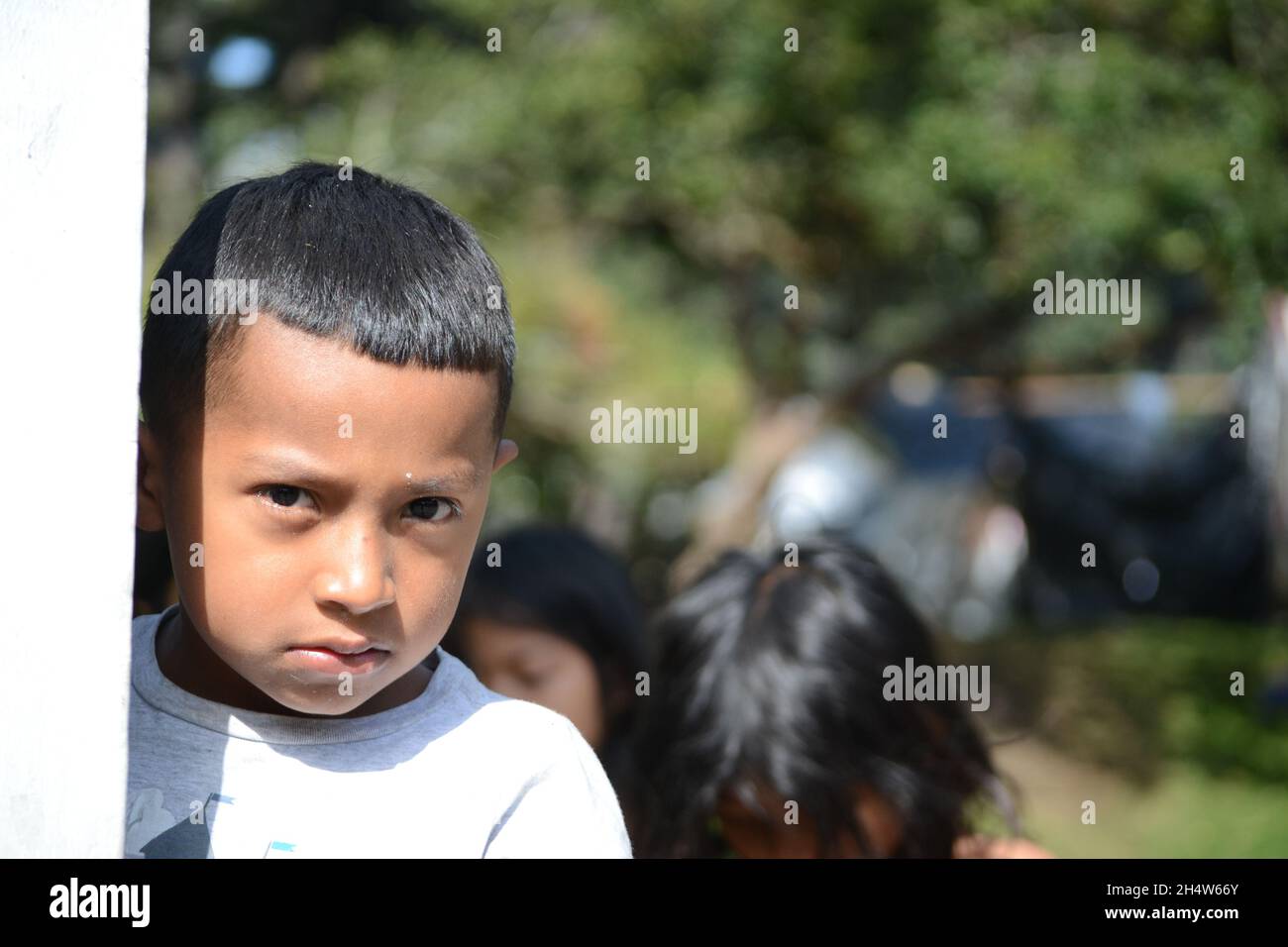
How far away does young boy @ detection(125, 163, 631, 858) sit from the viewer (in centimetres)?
110

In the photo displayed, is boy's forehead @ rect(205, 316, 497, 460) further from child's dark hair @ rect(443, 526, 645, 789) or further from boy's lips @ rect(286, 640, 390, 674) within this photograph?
child's dark hair @ rect(443, 526, 645, 789)

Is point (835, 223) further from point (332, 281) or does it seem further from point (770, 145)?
point (332, 281)

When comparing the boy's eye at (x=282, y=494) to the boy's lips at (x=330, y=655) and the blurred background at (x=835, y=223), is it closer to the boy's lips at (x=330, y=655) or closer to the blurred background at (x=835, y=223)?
the boy's lips at (x=330, y=655)

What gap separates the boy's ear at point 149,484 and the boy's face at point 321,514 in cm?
3

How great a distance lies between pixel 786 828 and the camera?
2.25 meters

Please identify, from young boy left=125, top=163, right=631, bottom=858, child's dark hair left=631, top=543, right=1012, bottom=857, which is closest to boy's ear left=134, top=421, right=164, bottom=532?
young boy left=125, top=163, right=631, bottom=858

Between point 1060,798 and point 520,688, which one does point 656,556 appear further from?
point 520,688

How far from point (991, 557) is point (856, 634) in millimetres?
9197

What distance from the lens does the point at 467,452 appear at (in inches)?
45.7

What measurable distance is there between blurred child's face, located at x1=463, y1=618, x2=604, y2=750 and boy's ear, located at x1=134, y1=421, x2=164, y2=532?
5.15 ft

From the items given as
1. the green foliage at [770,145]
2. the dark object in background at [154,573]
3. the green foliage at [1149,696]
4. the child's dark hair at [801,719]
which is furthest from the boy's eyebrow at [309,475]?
the green foliage at [1149,696]

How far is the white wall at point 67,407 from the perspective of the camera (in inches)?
34.9

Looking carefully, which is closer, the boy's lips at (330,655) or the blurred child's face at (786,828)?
the boy's lips at (330,655)

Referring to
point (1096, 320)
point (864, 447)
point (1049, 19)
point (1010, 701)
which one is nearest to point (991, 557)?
point (864, 447)
